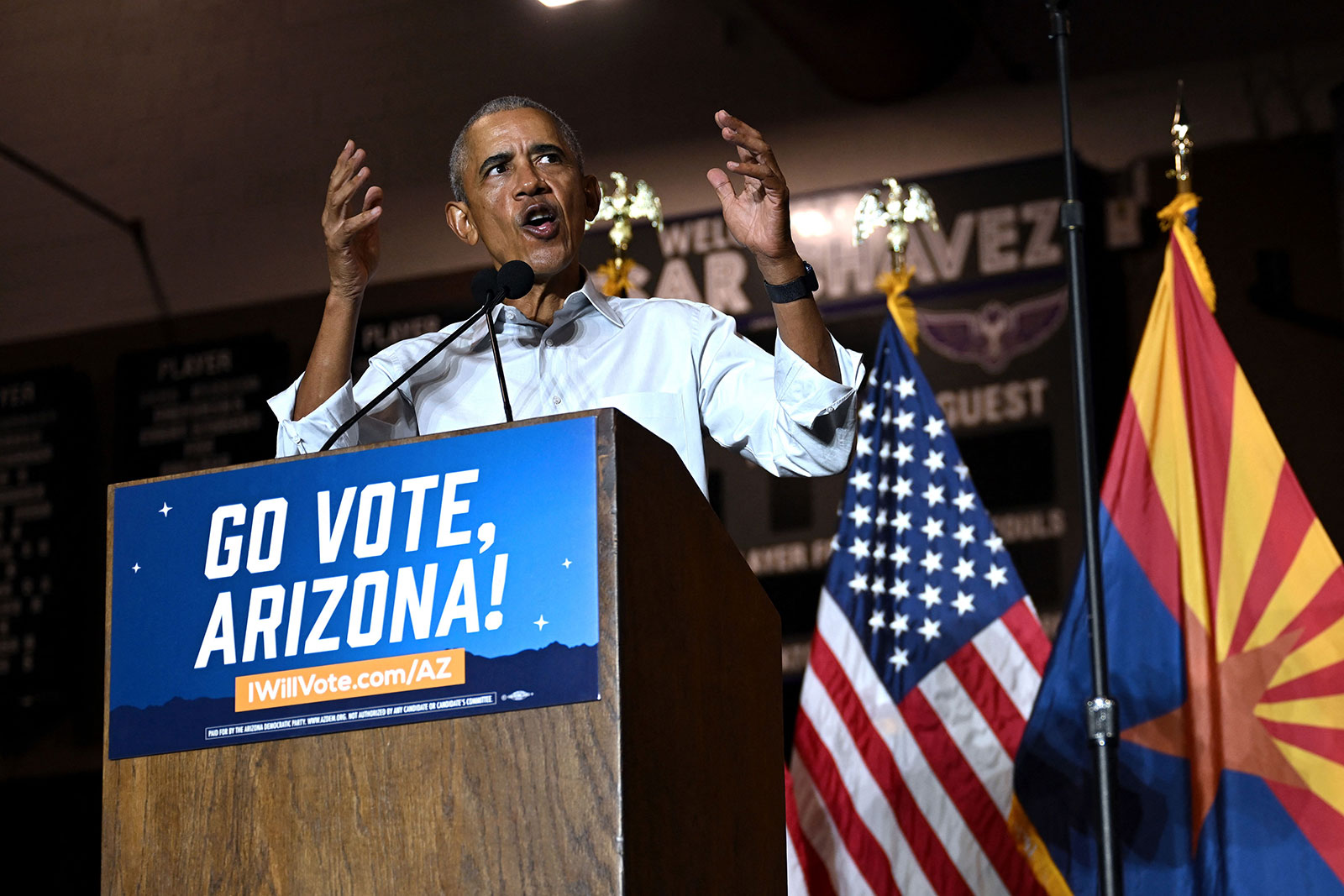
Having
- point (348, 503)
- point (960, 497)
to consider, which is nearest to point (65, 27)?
point (960, 497)

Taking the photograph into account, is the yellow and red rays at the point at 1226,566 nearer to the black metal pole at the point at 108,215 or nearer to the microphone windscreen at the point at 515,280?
the microphone windscreen at the point at 515,280

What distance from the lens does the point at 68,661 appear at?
152 inches

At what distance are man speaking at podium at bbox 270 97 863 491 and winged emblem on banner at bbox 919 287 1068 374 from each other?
5.08ft

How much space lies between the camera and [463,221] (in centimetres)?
192

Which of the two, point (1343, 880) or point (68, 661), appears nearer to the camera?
point (1343, 880)

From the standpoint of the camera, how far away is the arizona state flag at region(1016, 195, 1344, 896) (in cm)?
253

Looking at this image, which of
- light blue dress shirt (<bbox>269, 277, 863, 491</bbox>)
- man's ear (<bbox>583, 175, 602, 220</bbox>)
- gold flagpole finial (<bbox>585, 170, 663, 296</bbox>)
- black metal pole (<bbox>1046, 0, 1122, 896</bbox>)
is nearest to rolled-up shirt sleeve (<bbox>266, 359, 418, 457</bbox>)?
light blue dress shirt (<bbox>269, 277, 863, 491</bbox>)

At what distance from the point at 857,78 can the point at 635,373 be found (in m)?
2.11

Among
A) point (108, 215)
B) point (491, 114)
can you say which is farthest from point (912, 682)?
point (108, 215)

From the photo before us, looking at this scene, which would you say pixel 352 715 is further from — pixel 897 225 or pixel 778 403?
pixel 897 225

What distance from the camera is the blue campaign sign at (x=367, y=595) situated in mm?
1021

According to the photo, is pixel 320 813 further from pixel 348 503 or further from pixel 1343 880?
pixel 1343 880

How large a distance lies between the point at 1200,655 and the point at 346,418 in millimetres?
1752

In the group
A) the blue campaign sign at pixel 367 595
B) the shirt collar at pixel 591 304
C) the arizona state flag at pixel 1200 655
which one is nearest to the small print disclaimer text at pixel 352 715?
the blue campaign sign at pixel 367 595
